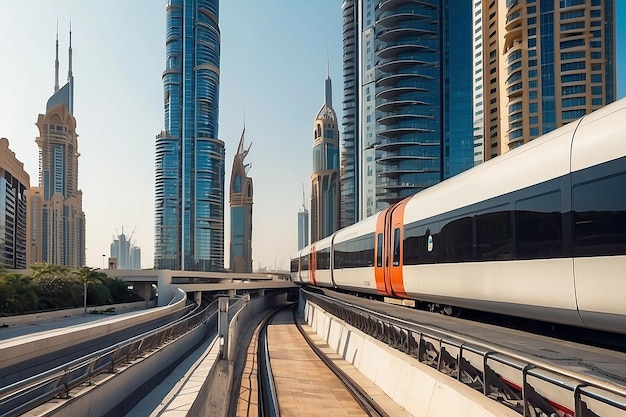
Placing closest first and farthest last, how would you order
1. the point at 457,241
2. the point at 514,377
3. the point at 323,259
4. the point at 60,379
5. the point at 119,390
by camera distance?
the point at 514,377, the point at 60,379, the point at 119,390, the point at 457,241, the point at 323,259

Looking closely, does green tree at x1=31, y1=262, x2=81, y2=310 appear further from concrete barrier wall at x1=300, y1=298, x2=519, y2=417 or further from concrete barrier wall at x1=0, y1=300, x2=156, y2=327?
concrete barrier wall at x1=300, y1=298, x2=519, y2=417

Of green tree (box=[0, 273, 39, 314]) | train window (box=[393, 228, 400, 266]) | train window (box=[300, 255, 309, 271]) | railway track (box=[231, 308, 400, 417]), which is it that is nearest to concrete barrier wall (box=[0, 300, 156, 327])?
green tree (box=[0, 273, 39, 314])

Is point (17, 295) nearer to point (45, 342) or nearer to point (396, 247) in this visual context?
point (396, 247)

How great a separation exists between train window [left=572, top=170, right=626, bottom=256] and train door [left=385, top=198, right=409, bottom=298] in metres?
10.5

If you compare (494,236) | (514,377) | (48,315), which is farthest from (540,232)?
(48,315)

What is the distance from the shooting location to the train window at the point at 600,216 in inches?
309

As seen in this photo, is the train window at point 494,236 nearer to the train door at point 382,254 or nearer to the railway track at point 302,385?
the railway track at point 302,385

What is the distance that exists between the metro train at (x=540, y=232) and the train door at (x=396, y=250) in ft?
5.69

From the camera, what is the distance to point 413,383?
11648mm

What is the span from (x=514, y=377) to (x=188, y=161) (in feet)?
604

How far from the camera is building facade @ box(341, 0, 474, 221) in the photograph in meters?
92.2

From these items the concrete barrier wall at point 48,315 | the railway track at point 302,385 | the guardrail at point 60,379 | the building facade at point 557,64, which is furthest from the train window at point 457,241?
the building facade at point 557,64

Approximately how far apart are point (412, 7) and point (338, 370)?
89968 millimetres

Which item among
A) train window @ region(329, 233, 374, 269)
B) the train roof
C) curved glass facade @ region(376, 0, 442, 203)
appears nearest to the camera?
the train roof
